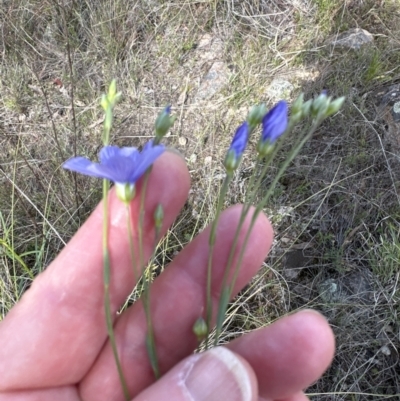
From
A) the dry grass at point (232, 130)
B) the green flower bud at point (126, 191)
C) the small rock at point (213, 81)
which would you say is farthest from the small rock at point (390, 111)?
the green flower bud at point (126, 191)

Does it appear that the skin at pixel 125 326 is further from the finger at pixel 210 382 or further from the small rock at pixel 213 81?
the small rock at pixel 213 81

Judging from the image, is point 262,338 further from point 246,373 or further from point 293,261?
point 293,261

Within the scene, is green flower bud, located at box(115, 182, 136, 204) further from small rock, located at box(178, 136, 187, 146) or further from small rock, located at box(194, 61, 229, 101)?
small rock, located at box(194, 61, 229, 101)

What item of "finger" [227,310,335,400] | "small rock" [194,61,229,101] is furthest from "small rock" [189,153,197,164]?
"finger" [227,310,335,400]

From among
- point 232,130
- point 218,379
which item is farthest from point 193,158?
point 218,379

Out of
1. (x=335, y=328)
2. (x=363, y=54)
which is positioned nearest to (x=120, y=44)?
(x=363, y=54)

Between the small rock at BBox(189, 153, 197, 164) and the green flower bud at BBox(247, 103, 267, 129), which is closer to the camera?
the green flower bud at BBox(247, 103, 267, 129)
